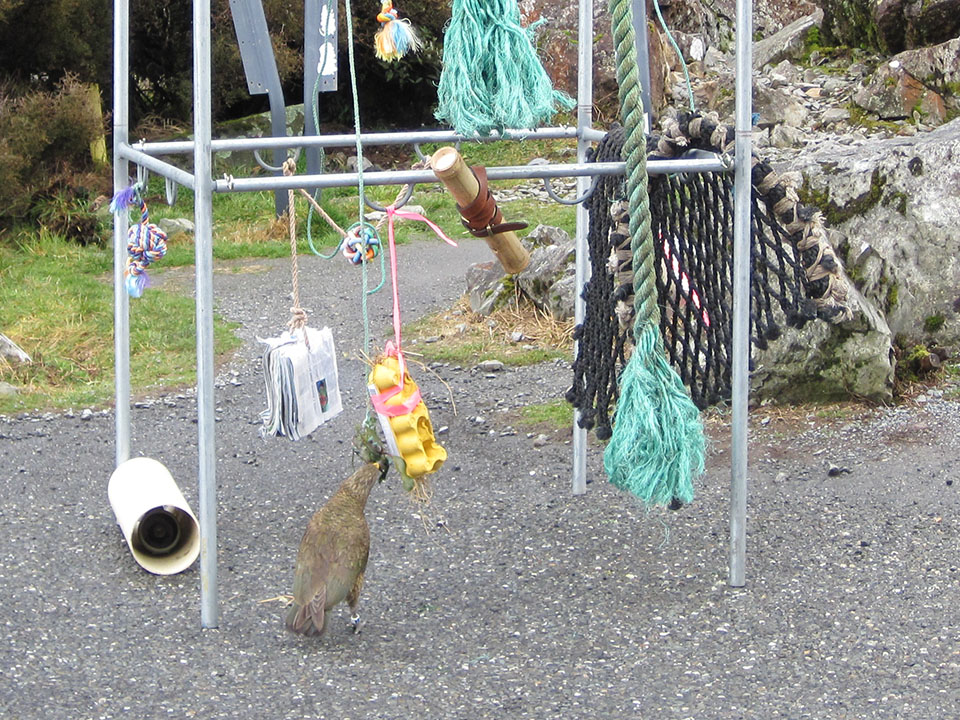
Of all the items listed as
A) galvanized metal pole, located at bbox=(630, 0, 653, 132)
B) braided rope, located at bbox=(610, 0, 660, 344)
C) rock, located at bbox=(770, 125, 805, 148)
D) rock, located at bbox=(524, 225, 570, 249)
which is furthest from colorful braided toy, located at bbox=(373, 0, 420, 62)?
rock, located at bbox=(770, 125, 805, 148)

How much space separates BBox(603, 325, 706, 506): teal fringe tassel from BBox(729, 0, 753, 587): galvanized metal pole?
387mm

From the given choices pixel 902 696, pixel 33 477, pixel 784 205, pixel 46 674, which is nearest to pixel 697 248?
pixel 784 205

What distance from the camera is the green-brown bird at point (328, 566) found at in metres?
2.87

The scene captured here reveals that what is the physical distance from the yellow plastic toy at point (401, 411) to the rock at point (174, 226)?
592cm

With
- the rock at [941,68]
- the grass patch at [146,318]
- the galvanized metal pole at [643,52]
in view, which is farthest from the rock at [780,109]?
the galvanized metal pole at [643,52]

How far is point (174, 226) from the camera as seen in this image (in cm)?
838

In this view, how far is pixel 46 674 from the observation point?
9.32 ft

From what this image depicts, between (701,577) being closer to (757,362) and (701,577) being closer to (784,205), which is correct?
(784,205)

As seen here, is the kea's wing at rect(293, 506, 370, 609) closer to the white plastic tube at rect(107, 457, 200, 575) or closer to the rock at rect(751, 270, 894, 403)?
the white plastic tube at rect(107, 457, 200, 575)

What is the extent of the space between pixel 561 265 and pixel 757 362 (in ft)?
5.16

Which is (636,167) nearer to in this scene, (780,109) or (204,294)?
(204,294)

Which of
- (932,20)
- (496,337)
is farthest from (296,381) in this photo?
(932,20)

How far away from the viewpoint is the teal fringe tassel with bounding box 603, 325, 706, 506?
2777mm

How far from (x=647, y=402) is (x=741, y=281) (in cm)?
55
